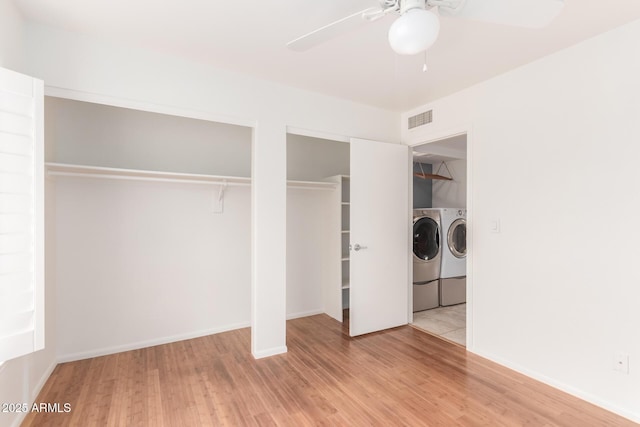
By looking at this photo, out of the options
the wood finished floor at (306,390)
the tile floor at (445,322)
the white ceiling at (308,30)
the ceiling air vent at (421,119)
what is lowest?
the tile floor at (445,322)

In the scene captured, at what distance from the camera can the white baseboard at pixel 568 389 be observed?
188 cm

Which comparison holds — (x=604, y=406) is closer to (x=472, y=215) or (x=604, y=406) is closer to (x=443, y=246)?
(x=472, y=215)

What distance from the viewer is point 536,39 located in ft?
6.82

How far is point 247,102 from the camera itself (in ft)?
8.73

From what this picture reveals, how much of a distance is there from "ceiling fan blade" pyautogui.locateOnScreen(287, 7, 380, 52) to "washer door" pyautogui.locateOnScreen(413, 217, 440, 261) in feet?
10.5

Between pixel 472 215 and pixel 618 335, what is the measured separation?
127 cm

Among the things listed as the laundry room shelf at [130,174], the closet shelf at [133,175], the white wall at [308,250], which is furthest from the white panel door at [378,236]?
the laundry room shelf at [130,174]

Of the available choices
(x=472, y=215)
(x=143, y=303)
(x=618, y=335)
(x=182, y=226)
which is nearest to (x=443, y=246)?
(x=472, y=215)

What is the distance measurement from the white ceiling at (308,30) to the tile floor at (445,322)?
2.50 metres

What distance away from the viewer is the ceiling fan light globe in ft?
3.79

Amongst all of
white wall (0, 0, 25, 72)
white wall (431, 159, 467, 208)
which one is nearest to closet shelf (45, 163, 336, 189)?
white wall (0, 0, 25, 72)

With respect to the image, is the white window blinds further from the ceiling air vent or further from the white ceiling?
the ceiling air vent

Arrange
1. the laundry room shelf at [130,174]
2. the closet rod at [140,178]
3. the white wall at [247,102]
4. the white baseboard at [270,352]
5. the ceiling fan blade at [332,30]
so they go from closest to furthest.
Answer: the ceiling fan blade at [332,30] < the white wall at [247,102] < the laundry room shelf at [130,174] < the closet rod at [140,178] < the white baseboard at [270,352]

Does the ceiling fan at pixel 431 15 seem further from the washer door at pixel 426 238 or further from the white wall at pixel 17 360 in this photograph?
the washer door at pixel 426 238
